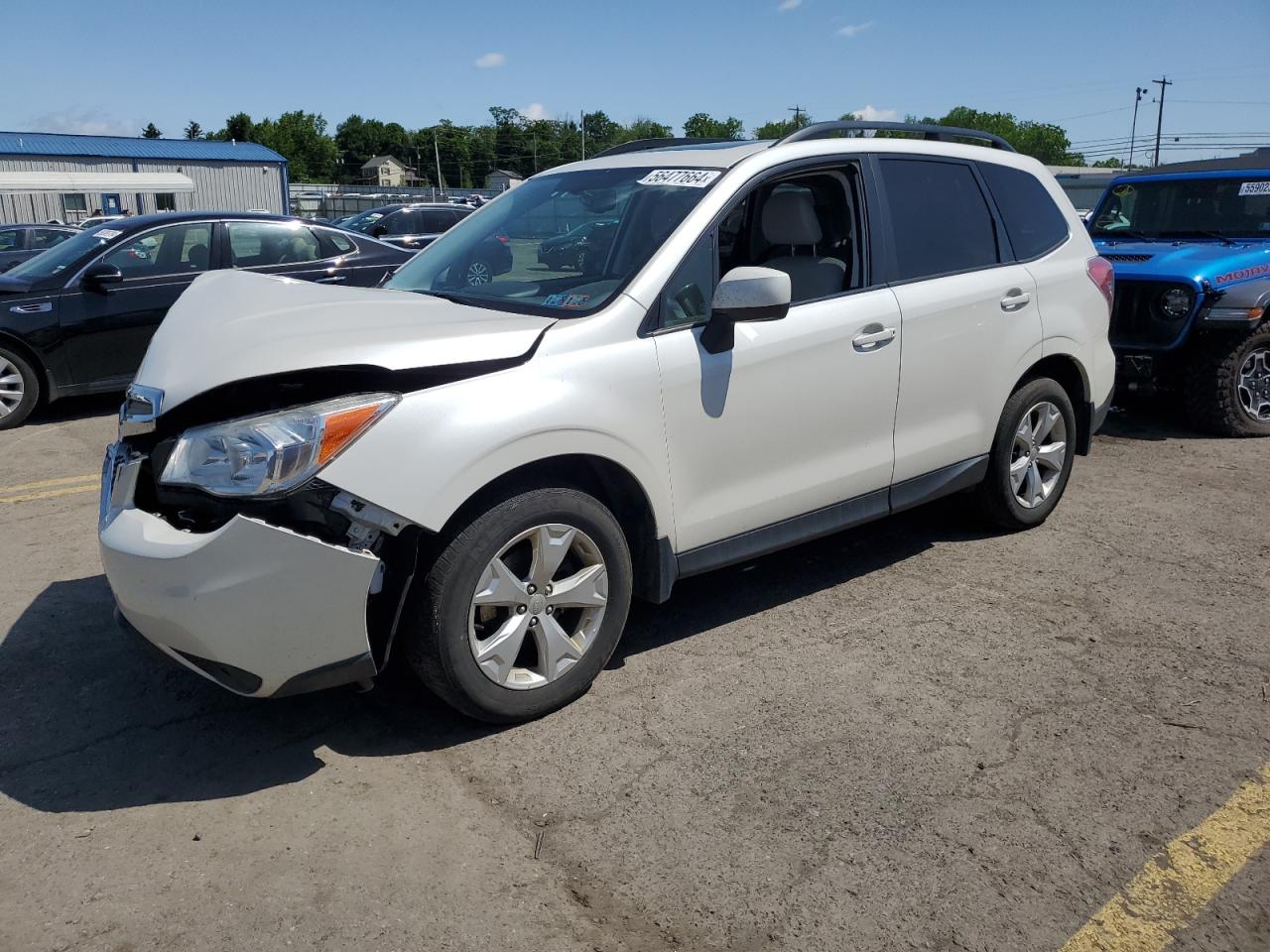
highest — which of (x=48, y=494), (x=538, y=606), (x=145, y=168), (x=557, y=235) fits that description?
(x=145, y=168)

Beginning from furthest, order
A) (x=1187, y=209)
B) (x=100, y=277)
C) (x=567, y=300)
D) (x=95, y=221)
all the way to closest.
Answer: (x=95, y=221), (x=1187, y=209), (x=100, y=277), (x=567, y=300)

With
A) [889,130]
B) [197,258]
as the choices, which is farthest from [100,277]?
[889,130]

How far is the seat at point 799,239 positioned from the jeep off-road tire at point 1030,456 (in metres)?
1.28

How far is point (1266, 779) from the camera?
304cm

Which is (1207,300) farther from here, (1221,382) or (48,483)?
(48,483)

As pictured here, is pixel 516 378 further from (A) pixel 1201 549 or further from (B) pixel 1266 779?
(A) pixel 1201 549

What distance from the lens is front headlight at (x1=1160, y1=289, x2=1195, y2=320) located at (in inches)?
285

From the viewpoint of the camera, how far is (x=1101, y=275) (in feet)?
17.1

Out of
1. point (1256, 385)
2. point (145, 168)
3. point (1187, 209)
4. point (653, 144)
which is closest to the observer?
point (653, 144)

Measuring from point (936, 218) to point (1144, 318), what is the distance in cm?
381

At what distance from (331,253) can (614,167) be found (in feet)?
18.9

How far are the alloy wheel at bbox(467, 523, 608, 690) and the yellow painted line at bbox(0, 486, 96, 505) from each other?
4.06m

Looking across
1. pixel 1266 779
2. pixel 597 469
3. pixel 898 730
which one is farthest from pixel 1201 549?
pixel 597 469

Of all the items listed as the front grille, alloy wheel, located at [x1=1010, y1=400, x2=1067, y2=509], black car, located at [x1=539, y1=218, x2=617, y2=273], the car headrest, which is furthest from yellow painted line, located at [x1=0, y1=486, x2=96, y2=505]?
the front grille
